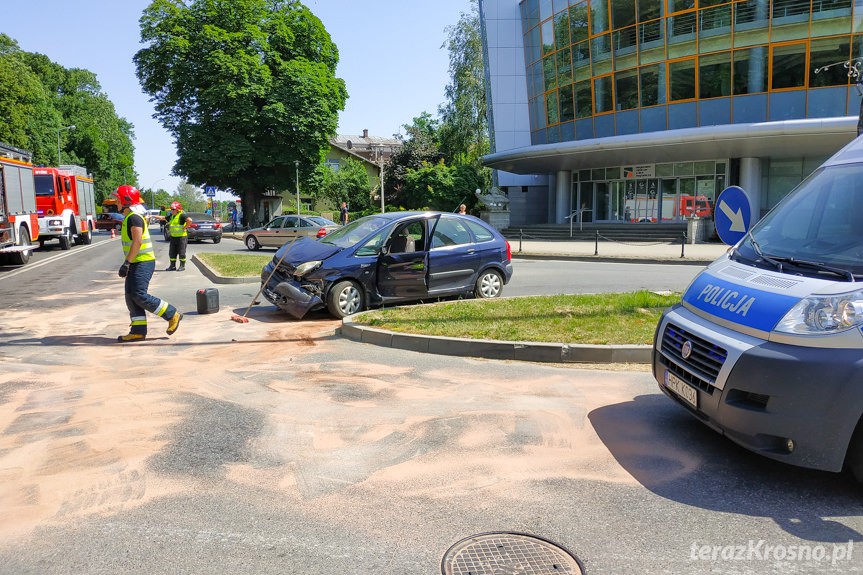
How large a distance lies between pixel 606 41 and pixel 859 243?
107 feet

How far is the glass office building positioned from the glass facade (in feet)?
0.16

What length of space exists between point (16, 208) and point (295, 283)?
13.9 m

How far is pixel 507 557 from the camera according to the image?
2994 mm

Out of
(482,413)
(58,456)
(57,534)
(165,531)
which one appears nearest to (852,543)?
(482,413)

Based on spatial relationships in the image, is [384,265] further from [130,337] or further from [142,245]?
[130,337]

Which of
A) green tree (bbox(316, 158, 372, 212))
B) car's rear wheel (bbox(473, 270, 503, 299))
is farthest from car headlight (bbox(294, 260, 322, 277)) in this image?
green tree (bbox(316, 158, 372, 212))

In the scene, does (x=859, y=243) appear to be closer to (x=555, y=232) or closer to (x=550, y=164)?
(x=555, y=232)

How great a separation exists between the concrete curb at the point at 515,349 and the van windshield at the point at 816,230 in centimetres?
234

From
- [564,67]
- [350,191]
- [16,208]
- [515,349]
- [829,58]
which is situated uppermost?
[564,67]

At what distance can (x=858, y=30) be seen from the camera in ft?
88.6

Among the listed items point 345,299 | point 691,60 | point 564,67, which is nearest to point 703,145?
point 691,60

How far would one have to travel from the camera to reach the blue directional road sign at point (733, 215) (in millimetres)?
6168

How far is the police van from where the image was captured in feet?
11.0

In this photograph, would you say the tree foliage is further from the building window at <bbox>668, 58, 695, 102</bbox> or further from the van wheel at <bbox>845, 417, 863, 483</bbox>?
the van wheel at <bbox>845, 417, 863, 483</bbox>
